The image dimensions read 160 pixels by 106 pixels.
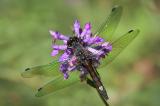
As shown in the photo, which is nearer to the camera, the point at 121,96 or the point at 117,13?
the point at 117,13

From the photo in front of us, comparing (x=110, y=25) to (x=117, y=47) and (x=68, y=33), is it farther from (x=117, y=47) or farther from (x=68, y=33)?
(x=68, y=33)

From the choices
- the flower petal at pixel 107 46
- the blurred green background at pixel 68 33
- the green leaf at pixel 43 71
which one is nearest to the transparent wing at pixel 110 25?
the flower petal at pixel 107 46

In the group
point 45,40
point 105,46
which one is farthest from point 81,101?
point 105,46

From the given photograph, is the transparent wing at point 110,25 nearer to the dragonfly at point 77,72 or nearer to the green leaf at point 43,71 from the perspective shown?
the dragonfly at point 77,72

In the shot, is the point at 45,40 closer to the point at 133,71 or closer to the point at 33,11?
the point at 33,11

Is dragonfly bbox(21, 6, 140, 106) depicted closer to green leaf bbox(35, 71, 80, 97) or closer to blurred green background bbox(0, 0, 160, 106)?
green leaf bbox(35, 71, 80, 97)

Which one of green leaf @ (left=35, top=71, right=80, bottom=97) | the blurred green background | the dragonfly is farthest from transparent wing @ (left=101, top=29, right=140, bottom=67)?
the blurred green background
